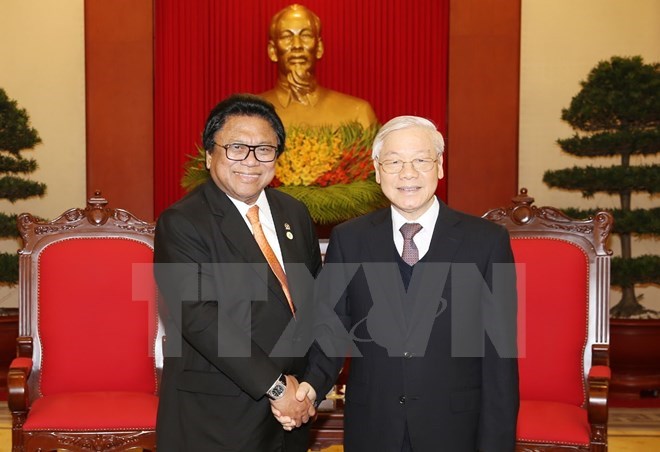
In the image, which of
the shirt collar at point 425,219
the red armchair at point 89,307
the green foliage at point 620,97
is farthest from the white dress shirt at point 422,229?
the green foliage at point 620,97

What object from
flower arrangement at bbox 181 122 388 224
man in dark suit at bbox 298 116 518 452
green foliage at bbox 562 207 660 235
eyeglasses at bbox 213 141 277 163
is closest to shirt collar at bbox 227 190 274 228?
eyeglasses at bbox 213 141 277 163

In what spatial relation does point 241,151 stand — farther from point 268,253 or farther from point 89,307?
point 89,307

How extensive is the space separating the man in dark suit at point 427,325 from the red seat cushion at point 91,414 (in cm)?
101

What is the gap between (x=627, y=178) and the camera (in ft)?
14.6

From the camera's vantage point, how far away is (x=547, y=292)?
2924 millimetres

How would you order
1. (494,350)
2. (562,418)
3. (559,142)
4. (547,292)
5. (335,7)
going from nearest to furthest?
(494,350) → (562,418) → (547,292) → (559,142) → (335,7)

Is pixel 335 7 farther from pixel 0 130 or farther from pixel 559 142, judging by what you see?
pixel 0 130

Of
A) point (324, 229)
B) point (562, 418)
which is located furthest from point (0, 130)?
point (562, 418)

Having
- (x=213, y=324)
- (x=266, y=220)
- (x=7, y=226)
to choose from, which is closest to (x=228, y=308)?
(x=213, y=324)

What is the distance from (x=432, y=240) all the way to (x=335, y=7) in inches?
148

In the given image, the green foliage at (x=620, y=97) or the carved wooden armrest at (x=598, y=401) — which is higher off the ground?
the green foliage at (x=620, y=97)

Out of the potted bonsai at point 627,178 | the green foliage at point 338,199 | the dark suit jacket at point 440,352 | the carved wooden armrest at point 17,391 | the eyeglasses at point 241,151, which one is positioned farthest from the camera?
the potted bonsai at point 627,178

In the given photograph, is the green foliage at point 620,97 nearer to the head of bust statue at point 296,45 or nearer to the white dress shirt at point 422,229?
the head of bust statue at point 296,45

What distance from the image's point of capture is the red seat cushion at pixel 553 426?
2553 mm
